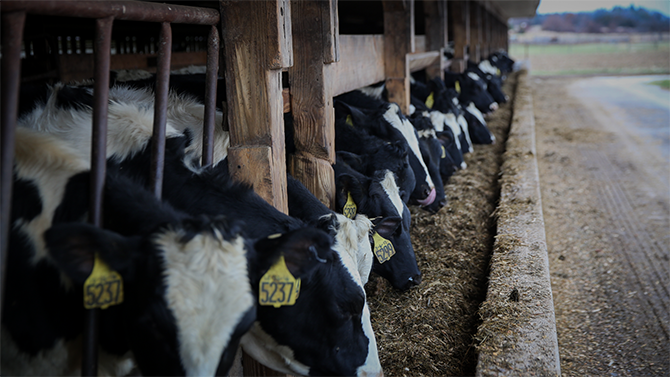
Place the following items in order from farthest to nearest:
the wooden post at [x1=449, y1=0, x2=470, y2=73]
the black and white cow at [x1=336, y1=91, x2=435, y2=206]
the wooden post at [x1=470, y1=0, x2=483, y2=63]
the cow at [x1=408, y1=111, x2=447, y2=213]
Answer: the wooden post at [x1=470, y1=0, x2=483, y2=63] → the wooden post at [x1=449, y1=0, x2=470, y2=73] → the cow at [x1=408, y1=111, x2=447, y2=213] → the black and white cow at [x1=336, y1=91, x2=435, y2=206]

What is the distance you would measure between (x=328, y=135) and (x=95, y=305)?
1985 millimetres

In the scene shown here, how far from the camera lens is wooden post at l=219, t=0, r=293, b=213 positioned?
243 centimetres

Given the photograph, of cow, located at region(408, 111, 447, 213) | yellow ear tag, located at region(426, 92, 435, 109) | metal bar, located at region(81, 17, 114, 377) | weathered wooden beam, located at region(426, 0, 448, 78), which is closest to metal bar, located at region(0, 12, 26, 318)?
metal bar, located at region(81, 17, 114, 377)

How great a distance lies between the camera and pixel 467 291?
354 centimetres

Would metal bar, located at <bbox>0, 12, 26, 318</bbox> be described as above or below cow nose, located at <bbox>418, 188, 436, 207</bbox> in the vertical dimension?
above

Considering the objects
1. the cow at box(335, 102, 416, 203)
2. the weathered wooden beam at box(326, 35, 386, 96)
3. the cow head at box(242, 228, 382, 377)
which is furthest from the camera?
the cow at box(335, 102, 416, 203)

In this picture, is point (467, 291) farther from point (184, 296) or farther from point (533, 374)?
point (184, 296)

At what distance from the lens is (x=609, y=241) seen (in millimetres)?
4941

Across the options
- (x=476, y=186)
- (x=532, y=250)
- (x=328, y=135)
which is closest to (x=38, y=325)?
(x=328, y=135)

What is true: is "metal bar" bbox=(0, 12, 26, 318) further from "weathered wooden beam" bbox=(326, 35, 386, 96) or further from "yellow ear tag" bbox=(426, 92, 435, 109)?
"yellow ear tag" bbox=(426, 92, 435, 109)

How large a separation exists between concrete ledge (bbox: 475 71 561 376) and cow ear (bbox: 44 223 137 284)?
1.67 m

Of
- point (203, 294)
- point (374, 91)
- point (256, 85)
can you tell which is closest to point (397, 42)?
point (374, 91)

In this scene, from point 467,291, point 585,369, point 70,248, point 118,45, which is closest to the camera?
point 70,248

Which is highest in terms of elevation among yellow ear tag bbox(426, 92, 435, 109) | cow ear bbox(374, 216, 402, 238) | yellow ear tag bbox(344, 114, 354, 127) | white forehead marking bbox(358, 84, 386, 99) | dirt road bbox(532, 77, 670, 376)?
white forehead marking bbox(358, 84, 386, 99)
